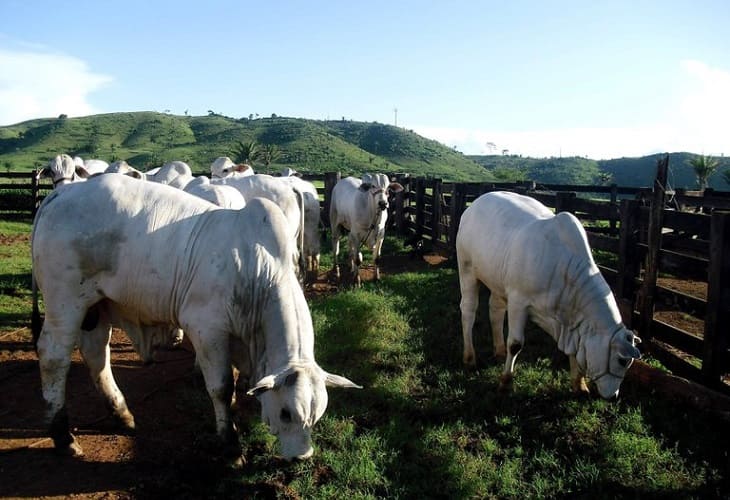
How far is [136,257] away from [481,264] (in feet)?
12.8

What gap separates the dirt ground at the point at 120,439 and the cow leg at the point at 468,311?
8.51 feet

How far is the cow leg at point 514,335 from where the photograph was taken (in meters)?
5.54

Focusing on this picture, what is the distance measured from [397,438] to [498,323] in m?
2.63

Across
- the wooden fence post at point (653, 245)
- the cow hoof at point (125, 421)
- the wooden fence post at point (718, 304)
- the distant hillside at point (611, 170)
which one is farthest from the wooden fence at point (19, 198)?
the distant hillside at point (611, 170)

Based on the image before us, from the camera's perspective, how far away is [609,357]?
495 cm

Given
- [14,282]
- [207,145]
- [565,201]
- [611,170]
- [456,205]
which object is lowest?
[14,282]

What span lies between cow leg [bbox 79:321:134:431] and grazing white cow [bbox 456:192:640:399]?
150 inches

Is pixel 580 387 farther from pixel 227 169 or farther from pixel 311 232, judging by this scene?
pixel 227 169

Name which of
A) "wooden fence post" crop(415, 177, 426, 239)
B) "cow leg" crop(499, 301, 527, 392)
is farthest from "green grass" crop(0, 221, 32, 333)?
"wooden fence post" crop(415, 177, 426, 239)

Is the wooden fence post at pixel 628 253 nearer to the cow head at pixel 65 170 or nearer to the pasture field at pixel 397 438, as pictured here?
the pasture field at pixel 397 438

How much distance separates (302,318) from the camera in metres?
4.17

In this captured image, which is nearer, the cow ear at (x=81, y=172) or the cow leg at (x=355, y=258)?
the cow ear at (x=81, y=172)

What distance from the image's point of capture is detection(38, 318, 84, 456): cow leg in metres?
4.41

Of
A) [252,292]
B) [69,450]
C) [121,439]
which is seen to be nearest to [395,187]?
[252,292]
